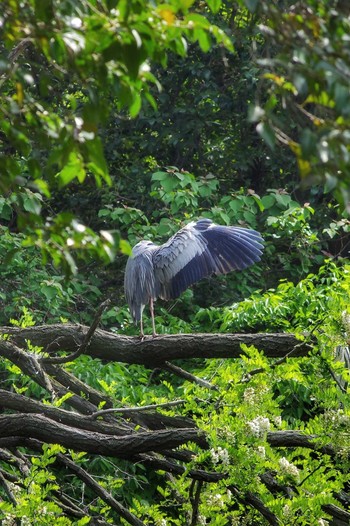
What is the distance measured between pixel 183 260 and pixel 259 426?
8.99 feet

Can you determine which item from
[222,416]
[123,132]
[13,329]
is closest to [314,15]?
[222,416]

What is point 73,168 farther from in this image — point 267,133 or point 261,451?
point 261,451

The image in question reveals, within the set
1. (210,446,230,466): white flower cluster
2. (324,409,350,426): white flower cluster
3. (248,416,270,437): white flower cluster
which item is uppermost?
(248,416,270,437): white flower cluster

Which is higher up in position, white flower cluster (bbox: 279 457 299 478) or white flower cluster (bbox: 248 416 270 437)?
white flower cluster (bbox: 248 416 270 437)

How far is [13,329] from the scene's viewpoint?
6078 mm

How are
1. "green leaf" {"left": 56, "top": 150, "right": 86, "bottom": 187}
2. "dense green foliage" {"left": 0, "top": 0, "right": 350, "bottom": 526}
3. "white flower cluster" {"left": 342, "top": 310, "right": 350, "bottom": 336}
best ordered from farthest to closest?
1. "white flower cluster" {"left": 342, "top": 310, "right": 350, "bottom": 336}
2. "green leaf" {"left": 56, "top": 150, "right": 86, "bottom": 187}
3. "dense green foliage" {"left": 0, "top": 0, "right": 350, "bottom": 526}

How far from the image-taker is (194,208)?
8812 mm

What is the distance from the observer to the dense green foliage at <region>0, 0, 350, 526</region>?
8.84ft

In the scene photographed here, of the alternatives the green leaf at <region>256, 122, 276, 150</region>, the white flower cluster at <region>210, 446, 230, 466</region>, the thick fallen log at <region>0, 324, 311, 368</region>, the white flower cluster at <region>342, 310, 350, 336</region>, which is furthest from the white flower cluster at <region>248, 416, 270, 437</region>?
the green leaf at <region>256, 122, 276, 150</region>

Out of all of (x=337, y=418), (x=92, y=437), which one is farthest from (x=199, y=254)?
(x=337, y=418)

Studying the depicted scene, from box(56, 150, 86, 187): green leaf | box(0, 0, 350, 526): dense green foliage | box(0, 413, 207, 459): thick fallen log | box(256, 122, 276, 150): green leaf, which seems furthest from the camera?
box(0, 413, 207, 459): thick fallen log

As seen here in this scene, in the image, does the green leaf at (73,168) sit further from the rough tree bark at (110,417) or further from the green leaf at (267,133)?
the rough tree bark at (110,417)

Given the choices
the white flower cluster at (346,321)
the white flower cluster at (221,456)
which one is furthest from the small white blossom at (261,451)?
the white flower cluster at (346,321)

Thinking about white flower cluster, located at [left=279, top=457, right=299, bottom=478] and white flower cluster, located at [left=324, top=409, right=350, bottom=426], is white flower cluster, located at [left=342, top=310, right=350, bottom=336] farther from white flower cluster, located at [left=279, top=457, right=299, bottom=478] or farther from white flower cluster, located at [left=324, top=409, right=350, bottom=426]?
white flower cluster, located at [left=279, top=457, right=299, bottom=478]
